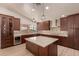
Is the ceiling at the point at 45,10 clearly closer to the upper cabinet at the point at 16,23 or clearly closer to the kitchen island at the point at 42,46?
the upper cabinet at the point at 16,23

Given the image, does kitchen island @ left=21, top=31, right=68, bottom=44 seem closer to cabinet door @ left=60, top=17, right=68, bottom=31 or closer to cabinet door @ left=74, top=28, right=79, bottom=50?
cabinet door @ left=60, top=17, right=68, bottom=31

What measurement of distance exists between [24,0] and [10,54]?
3.98ft

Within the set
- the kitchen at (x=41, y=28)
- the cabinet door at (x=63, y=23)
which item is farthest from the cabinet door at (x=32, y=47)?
the cabinet door at (x=63, y=23)

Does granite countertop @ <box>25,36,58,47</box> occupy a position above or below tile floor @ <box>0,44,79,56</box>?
above

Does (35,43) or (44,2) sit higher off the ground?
(44,2)

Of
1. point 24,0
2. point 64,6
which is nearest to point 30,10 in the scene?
point 24,0

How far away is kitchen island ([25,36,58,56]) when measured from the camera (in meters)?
1.42

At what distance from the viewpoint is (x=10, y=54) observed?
145 centimetres

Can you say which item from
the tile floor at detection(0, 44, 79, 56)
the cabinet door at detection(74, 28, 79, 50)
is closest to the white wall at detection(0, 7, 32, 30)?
the tile floor at detection(0, 44, 79, 56)

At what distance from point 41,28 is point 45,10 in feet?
1.36

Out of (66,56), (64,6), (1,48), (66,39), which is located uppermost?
(64,6)

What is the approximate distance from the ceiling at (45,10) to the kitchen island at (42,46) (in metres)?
0.47

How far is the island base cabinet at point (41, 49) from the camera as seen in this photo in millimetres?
1422

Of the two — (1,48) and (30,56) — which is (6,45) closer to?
(1,48)
